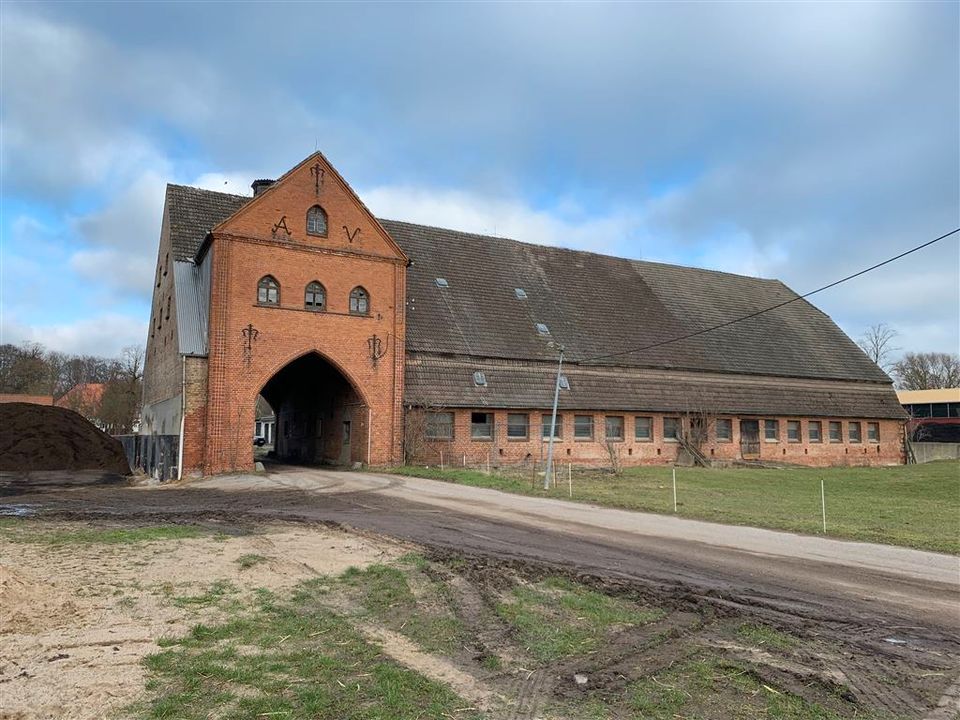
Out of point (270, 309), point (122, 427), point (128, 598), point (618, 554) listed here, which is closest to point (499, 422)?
point (270, 309)

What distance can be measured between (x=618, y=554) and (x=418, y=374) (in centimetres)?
1923

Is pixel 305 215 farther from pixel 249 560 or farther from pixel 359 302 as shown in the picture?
pixel 249 560

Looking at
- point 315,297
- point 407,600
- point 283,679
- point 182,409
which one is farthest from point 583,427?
point 283,679

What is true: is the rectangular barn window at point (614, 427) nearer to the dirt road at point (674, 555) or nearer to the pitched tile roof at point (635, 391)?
the pitched tile roof at point (635, 391)

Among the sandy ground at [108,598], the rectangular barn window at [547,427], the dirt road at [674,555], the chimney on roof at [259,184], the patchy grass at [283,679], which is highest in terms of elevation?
the chimney on roof at [259,184]

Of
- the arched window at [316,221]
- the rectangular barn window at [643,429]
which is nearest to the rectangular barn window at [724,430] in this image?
the rectangular barn window at [643,429]

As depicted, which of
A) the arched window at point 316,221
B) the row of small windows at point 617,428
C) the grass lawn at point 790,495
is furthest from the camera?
the row of small windows at point 617,428

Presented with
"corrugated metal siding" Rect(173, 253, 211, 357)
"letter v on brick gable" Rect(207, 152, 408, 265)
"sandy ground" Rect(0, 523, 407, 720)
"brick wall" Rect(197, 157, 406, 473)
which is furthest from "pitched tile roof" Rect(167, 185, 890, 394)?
"sandy ground" Rect(0, 523, 407, 720)

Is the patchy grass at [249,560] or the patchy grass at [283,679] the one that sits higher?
the patchy grass at [249,560]

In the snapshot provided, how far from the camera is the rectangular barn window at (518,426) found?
30.6m

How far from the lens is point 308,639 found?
640 centimetres

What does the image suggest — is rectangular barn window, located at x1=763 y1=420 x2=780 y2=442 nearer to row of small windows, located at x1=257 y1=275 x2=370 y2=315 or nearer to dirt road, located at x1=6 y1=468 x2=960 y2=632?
dirt road, located at x1=6 y1=468 x2=960 y2=632

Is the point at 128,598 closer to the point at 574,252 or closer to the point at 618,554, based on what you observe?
the point at 618,554

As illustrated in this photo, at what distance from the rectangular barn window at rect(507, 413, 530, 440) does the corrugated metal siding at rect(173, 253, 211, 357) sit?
12.8 meters
